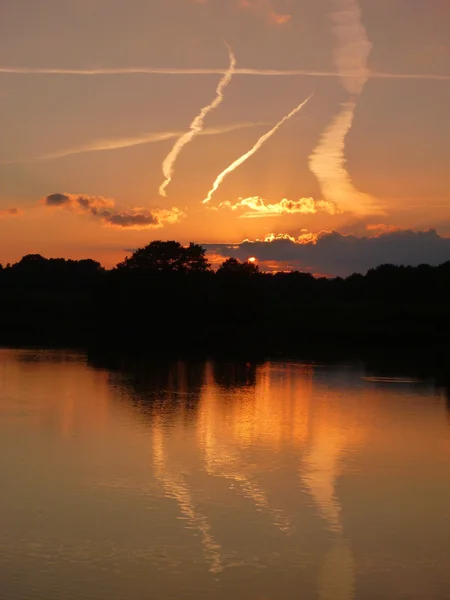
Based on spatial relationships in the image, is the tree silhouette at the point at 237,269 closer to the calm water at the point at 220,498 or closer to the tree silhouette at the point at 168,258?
the tree silhouette at the point at 168,258

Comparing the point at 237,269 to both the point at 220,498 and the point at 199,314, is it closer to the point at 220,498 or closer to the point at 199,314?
the point at 199,314

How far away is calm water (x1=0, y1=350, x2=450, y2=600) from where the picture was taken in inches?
426

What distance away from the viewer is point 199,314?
7869 centimetres

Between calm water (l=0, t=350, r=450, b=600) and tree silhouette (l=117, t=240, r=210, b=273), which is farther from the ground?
tree silhouette (l=117, t=240, r=210, b=273)

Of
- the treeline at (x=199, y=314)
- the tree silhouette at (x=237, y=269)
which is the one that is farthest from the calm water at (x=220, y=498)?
the tree silhouette at (x=237, y=269)

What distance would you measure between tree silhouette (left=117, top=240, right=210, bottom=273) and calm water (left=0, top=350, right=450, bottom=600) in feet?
186

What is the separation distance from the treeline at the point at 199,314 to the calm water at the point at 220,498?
3667 centimetres

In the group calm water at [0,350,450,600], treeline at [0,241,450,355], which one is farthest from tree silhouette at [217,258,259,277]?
calm water at [0,350,450,600]

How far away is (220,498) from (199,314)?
210 feet

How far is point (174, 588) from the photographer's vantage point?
34.2 ft

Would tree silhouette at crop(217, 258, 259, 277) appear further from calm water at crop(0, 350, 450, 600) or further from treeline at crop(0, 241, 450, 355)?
calm water at crop(0, 350, 450, 600)

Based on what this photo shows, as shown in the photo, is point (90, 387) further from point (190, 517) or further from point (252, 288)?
point (252, 288)

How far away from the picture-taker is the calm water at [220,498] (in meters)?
10.8

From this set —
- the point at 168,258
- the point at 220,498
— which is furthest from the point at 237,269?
the point at 220,498
